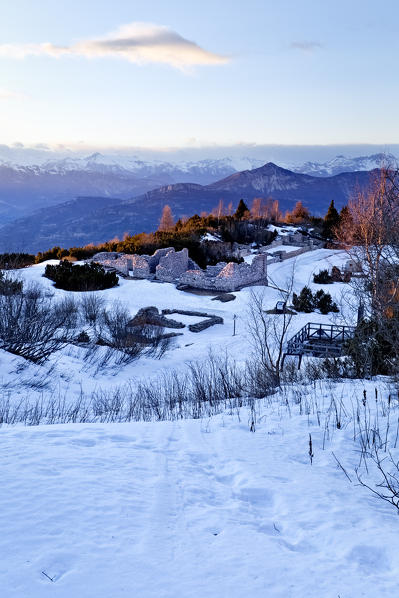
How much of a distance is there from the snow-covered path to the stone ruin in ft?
86.2

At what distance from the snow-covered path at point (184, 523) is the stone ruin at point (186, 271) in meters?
26.3

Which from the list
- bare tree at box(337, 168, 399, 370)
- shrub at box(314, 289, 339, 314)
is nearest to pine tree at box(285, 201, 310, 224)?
bare tree at box(337, 168, 399, 370)

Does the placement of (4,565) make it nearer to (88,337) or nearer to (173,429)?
(173,429)

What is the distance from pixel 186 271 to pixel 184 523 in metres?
31.0

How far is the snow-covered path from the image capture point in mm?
2854

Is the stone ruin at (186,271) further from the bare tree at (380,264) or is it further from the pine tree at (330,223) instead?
the pine tree at (330,223)

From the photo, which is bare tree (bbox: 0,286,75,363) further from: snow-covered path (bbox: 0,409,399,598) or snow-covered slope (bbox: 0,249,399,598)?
snow-covered path (bbox: 0,409,399,598)

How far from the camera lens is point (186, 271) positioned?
1355 inches

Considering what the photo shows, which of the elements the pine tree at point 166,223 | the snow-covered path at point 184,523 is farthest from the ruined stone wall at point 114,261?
the snow-covered path at point 184,523

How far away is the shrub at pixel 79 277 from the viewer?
29.4m

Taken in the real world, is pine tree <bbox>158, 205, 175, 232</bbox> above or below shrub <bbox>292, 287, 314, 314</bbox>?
above

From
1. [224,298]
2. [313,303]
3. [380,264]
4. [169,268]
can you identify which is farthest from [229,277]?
[380,264]

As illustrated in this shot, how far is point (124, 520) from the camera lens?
3566mm

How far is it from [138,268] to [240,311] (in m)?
12.1
